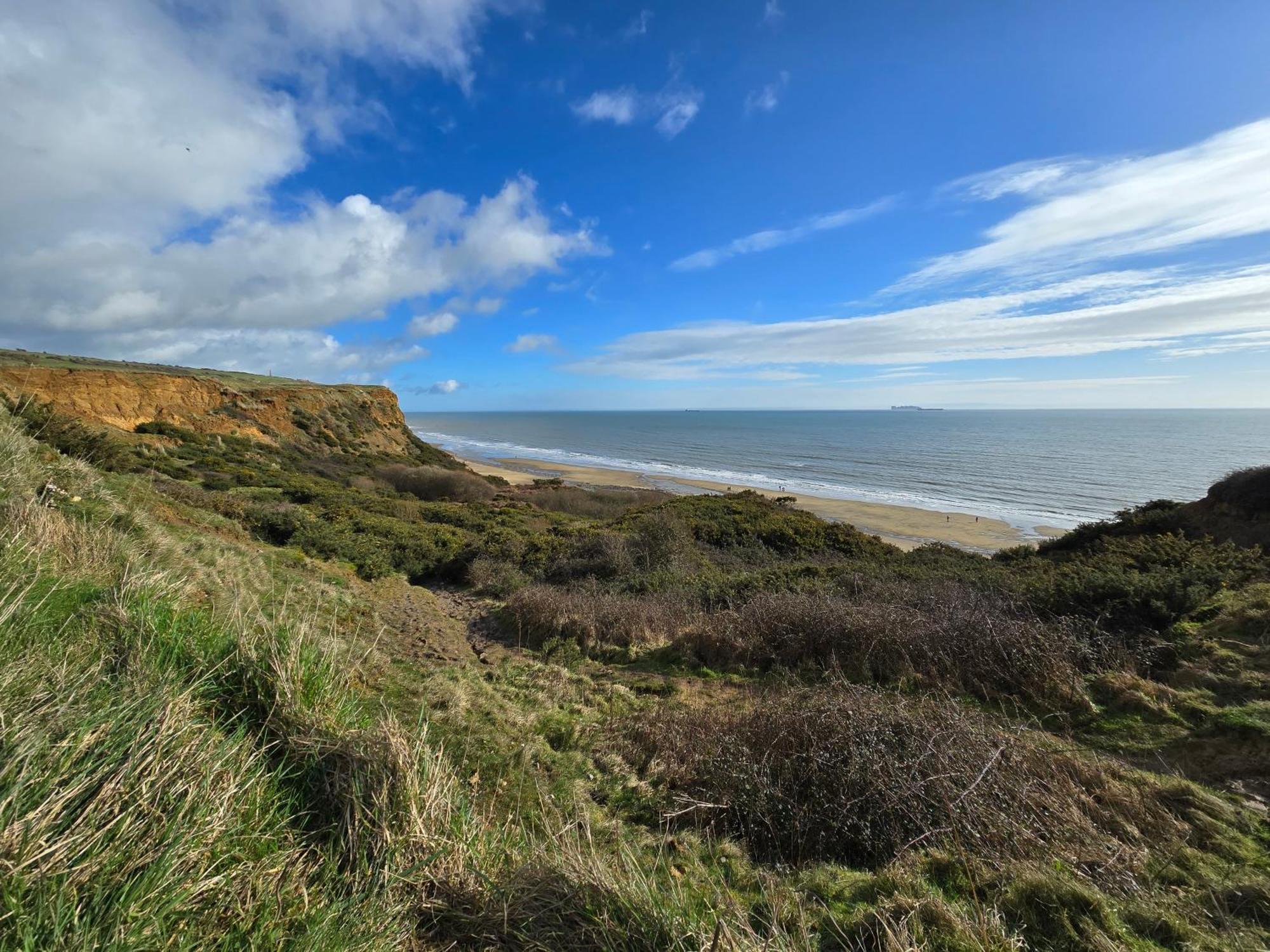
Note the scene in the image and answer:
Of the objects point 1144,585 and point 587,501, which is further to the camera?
point 587,501

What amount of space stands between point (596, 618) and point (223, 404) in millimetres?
Answer: 32710

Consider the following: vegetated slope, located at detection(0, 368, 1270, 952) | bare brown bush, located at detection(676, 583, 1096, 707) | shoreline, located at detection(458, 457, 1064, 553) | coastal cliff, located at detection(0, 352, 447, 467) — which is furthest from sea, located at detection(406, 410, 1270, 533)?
vegetated slope, located at detection(0, 368, 1270, 952)

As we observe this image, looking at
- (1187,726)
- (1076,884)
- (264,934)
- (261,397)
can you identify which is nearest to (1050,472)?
(1187,726)

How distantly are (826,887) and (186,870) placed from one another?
345cm

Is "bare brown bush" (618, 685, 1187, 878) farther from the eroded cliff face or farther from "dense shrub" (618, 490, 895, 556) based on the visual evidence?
the eroded cliff face

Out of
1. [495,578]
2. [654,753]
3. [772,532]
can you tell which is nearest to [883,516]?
[772,532]

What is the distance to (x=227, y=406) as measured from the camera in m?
31.1

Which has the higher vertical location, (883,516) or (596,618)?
(596,618)

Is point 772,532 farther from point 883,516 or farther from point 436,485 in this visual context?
point 436,485

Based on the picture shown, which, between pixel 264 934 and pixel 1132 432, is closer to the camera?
pixel 264 934

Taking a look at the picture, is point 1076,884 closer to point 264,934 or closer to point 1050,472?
point 264,934

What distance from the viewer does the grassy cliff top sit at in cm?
2764

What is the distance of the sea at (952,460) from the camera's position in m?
38.4

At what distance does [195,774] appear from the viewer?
238cm
